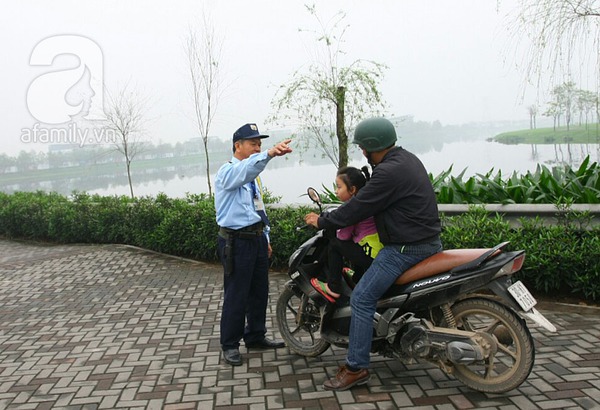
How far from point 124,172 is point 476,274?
13.6 metres

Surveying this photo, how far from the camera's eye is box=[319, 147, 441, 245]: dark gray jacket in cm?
345

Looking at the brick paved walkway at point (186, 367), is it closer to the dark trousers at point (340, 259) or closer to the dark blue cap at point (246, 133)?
the dark trousers at point (340, 259)

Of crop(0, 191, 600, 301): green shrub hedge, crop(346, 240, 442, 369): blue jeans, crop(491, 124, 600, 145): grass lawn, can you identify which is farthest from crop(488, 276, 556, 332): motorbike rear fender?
crop(491, 124, 600, 145): grass lawn

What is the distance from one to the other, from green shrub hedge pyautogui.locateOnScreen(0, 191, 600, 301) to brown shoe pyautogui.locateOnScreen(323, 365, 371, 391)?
2454 mm

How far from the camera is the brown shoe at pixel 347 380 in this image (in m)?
3.69

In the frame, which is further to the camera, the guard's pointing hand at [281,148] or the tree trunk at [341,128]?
the tree trunk at [341,128]

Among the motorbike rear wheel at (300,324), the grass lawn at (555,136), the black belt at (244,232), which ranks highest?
the grass lawn at (555,136)

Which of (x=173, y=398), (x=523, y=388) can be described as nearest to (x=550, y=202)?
(x=523, y=388)

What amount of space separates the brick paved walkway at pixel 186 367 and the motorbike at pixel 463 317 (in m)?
0.21

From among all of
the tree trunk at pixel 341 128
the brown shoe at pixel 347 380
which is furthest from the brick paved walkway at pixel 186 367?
the tree trunk at pixel 341 128

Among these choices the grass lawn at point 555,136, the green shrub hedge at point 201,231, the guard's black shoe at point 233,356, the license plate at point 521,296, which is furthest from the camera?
the grass lawn at point 555,136

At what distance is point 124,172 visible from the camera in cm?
1553

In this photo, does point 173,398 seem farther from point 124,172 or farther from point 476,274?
point 124,172

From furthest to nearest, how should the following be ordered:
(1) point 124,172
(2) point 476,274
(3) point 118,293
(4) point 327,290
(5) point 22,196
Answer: (1) point 124,172 < (5) point 22,196 < (3) point 118,293 < (4) point 327,290 < (2) point 476,274
